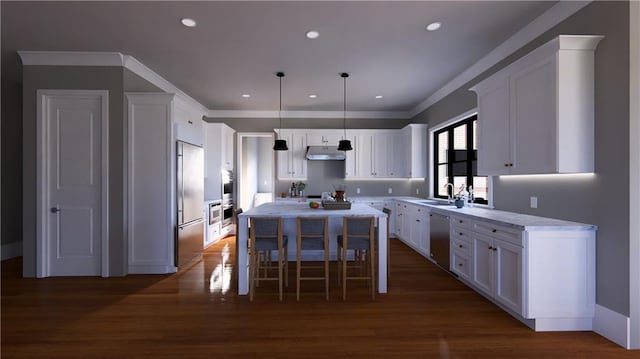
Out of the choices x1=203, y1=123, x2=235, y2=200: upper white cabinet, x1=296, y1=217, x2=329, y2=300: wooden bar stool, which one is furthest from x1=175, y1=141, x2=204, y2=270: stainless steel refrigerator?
x1=296, y1=217, x2=329, y2=300: wooden bar stool

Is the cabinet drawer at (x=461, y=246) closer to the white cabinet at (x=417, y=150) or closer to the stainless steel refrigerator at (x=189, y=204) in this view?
the white cabinet at (x=417, y=150)

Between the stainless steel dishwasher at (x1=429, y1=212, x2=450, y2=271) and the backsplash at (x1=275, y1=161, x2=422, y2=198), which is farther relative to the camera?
the backsplash at (x1=275, y1=161, x2=422, y2=198)

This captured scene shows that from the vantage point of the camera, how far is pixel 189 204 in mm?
4434

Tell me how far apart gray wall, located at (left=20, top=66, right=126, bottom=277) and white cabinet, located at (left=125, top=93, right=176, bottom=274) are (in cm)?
10

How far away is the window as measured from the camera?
4434 millimetres

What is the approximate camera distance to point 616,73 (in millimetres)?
2266

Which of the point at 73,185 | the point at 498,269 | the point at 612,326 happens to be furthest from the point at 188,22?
the point at 612,326

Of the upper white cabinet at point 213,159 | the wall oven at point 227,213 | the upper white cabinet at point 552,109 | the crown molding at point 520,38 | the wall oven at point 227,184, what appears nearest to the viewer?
the upper white cabinet at point 552,109

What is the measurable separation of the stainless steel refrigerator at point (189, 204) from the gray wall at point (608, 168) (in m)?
4.40

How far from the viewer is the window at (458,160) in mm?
4434

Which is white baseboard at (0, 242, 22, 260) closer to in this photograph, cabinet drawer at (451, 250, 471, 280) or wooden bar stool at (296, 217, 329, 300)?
wooden bar stool at (296, 217, 329, 300)

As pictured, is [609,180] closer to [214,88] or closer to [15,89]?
[214,88]

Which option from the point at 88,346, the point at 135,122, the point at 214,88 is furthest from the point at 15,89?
the point at 88,346

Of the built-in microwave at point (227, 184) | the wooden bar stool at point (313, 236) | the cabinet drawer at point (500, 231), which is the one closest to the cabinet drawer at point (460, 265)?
the cabinet drawer at point (500, 231)
